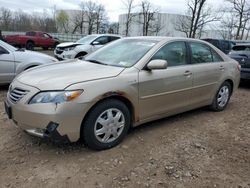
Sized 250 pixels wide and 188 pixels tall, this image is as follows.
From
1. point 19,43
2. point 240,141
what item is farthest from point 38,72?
point 19,43

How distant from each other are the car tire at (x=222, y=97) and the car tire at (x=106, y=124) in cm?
233

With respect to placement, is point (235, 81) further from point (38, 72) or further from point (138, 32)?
point (138, 32)

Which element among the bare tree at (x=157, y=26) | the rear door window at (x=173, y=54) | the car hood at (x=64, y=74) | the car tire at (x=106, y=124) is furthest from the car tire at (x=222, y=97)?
the bare tree at (x=157, y=26)

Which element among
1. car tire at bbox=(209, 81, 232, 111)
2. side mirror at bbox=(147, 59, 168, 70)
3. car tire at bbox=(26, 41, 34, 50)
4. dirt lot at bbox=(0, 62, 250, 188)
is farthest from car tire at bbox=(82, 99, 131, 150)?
car tire at bbox=(26, 41, 34, 50)

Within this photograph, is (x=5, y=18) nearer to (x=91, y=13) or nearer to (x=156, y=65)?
(x=91, y=13)

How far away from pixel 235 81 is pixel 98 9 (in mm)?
42557

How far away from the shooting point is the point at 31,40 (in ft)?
66.4

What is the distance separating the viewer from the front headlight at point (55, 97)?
278 centimetres

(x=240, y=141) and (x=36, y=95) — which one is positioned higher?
(x=36, y=95)

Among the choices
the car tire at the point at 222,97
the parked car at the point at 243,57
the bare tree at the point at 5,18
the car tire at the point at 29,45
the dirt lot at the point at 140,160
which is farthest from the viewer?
the bare tree at the point at 5,18

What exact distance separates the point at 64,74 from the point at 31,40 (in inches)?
743

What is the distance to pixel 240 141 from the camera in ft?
12.4

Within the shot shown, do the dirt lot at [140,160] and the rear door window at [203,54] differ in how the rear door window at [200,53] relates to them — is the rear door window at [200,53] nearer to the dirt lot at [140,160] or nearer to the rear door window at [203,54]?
the rear door window at [203,54]

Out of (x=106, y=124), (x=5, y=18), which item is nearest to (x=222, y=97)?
(x=106, y=124)
